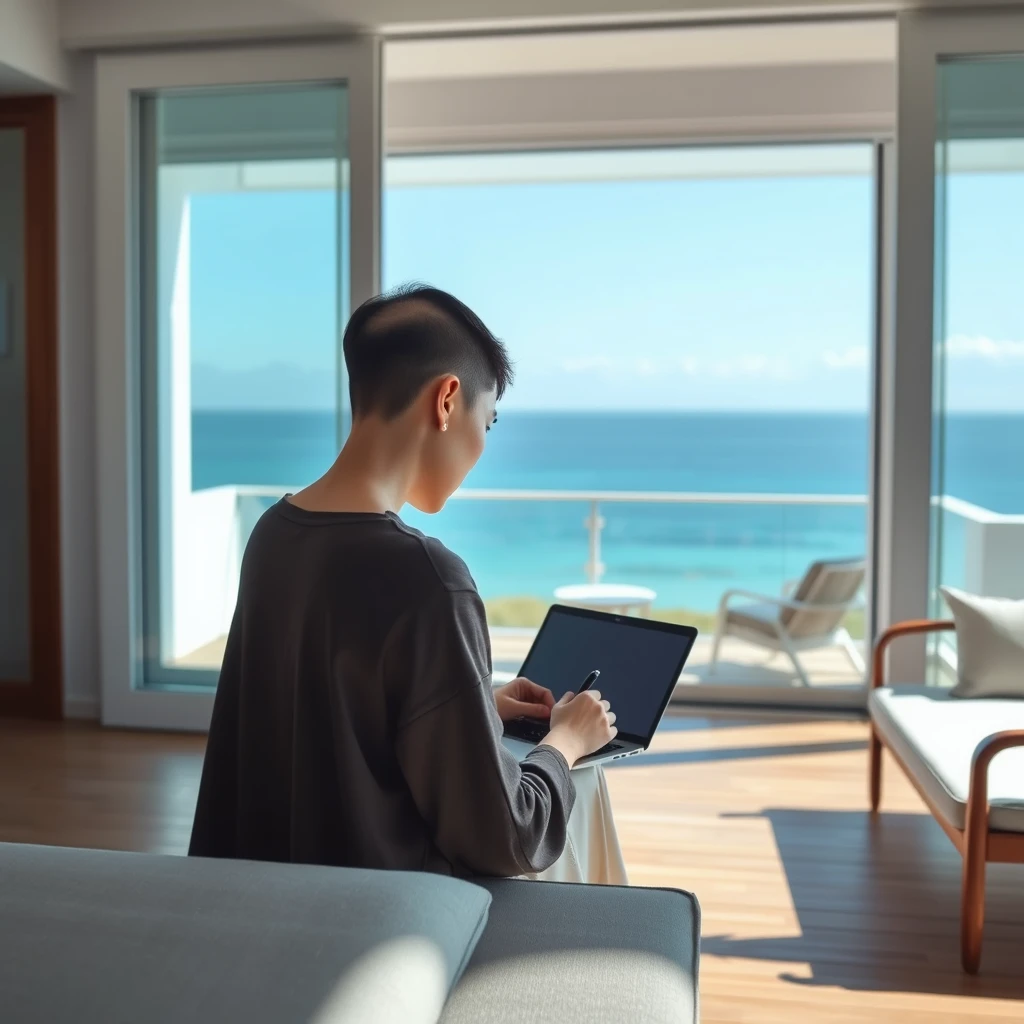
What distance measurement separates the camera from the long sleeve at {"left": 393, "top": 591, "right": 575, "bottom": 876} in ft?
4.11

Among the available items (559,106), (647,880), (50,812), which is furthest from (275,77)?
(647,880)

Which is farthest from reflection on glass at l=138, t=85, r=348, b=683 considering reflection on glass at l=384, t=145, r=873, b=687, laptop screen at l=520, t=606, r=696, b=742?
reflection on glass at l=384, t=145, r=873, b=687

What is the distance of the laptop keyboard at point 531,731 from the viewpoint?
5.93 ft

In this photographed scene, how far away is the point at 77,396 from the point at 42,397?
0.48 feet

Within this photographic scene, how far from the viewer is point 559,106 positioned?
16.6 feet

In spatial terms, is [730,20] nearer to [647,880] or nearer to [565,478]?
[647,880]

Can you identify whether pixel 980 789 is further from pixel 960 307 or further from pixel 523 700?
pixel 960 307

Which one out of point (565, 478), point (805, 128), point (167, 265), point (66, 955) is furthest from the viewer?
point (565, 478)

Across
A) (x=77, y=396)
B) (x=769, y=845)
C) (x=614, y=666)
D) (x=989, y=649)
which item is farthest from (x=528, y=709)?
(x=77, y=396)

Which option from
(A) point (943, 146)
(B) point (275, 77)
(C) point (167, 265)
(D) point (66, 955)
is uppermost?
(B) point (275, 77)

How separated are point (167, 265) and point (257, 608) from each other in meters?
3.47

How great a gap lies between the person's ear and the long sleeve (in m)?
0.27

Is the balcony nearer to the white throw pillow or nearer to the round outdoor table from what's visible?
the round outdoor table

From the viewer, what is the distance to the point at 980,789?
2.48 m
